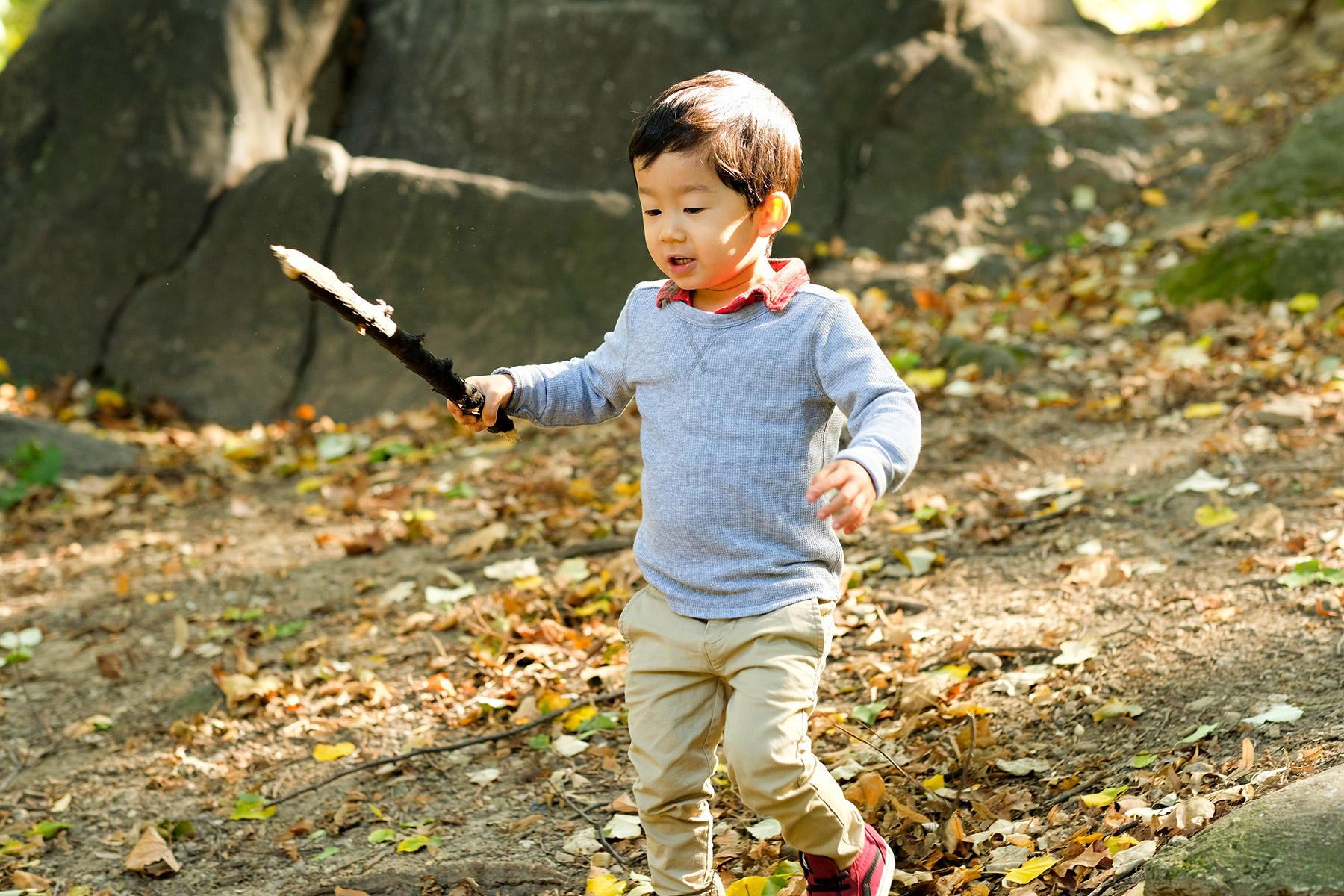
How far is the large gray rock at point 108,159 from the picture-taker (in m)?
7.07

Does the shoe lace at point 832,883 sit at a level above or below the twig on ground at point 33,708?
above

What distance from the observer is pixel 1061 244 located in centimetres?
657

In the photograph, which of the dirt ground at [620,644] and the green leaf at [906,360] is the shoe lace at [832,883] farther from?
the green leaf at [906,360]

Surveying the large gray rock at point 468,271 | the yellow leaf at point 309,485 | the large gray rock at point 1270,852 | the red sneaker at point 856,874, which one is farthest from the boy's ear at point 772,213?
the large gray rock at point 468,271

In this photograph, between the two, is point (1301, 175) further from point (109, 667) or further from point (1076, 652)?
point (109, 667)

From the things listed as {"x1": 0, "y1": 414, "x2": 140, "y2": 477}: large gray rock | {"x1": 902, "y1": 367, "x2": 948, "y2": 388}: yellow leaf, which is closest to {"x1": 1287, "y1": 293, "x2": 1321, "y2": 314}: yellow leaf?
{"x1": 902, "y1": 367, "x2": 948, "y2": 388}: yellow leaf

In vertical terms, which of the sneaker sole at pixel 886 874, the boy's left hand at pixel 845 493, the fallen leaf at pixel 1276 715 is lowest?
the sneaker sole at pixel 886 874

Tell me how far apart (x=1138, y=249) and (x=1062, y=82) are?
1.60 meters

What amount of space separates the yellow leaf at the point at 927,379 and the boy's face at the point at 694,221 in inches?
128

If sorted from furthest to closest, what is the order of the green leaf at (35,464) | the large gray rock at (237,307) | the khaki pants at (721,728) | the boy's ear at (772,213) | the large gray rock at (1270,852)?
the large gray rock at (237,307), the green leaf at (35,464), the boy's ear at (772,213), the khaki pants at (721,728), the large gray rock at (1270,852)

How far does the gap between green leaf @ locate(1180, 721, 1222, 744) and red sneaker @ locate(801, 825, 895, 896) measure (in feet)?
2.47

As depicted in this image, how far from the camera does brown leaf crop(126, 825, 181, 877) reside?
2748mm

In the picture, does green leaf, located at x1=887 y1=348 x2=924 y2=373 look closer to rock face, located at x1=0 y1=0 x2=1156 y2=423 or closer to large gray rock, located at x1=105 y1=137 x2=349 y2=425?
rock face, located at x1=0 y1=0 x2=1156 y2=423

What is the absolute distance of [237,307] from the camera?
6.93m
